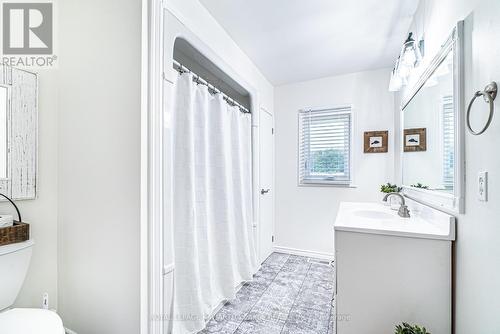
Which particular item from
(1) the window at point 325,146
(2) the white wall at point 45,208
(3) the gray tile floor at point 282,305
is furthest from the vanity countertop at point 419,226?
(2) the white wall at point 45,208

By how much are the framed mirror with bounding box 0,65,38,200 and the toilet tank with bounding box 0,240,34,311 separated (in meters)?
0.30

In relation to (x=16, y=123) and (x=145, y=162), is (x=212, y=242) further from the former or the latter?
(x=16, y=123)

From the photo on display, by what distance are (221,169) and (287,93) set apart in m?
1.85

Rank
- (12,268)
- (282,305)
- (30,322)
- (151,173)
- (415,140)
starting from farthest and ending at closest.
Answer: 1. (282,305)
2. (415,140)
3. (151,173)
4. (12,268)
5. (30,322)

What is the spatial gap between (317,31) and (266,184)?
70.8 inches

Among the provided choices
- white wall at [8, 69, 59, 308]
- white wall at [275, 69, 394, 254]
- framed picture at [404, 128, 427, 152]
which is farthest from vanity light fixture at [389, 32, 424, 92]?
white wall at [8, 69, 59, 308]

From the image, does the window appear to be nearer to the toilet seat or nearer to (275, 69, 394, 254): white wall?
(275, 69, 394, 254): white wall

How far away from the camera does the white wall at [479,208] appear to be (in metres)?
0.80

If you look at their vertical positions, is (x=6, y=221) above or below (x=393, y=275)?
above

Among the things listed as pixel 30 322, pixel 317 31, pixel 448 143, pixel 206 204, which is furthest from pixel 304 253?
pixel 30 322

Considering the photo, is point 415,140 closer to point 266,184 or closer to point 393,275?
point 393,275

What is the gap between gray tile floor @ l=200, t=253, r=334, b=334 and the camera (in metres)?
1.73

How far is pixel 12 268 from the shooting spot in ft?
3.76

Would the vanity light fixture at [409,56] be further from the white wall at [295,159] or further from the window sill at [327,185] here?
the window sill at [327,185]
